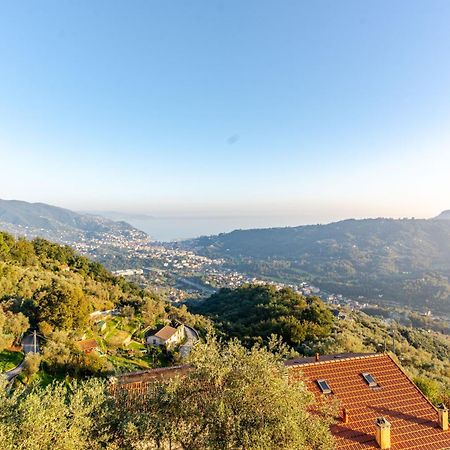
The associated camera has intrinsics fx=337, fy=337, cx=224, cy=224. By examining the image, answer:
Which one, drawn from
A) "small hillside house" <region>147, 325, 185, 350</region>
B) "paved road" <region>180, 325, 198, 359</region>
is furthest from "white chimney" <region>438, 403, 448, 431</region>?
"small hillside house" <region>147, 325, 185, 350</region>

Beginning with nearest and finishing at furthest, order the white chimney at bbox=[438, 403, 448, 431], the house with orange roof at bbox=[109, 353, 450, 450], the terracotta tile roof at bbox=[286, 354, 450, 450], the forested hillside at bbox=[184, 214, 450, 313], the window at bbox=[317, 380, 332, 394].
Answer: the house with orange roof at bbox=[109, 353, 450, 450] < the terracotta tile roof at bbox=[286, 354, 450, 450] < the white chimney at bbox=[438, 403, 448, 431] < the window at bbox=[317, 380, 332, 394] < the forested hillside at bbox=[184, 214, 450, 313]

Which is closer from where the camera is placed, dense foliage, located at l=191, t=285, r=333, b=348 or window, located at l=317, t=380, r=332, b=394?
window, located at l=317, t=380, r=332, b=394

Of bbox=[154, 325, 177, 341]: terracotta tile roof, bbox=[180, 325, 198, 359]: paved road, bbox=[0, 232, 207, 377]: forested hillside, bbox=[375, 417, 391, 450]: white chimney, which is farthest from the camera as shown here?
bbox=[154, 325, 177, 341]: terracotta tile roof

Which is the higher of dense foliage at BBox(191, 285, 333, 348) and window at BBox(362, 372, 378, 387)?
window at BBox(362, 372, 378, 387)

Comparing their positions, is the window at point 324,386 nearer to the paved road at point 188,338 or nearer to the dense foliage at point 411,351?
the dense foliage at point 411,351

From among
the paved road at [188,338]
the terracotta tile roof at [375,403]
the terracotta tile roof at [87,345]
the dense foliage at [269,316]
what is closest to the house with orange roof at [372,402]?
the terracotta tile roof at [375,403]

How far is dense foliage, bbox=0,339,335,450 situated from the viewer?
6863mm

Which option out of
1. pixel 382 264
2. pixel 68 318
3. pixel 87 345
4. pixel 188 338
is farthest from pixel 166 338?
pixel 382 264

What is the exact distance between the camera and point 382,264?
144 m

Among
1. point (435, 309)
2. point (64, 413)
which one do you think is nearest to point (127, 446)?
point (64, 413)

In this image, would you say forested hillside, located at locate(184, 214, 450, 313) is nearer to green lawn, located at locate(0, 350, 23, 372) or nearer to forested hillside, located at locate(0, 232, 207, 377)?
forested hillside, located at locate(0, 232, 207, 377)

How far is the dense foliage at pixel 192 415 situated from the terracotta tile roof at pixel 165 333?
20.0m

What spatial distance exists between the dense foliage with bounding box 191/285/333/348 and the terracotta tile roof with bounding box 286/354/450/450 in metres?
11.0

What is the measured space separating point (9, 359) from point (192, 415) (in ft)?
48.7
